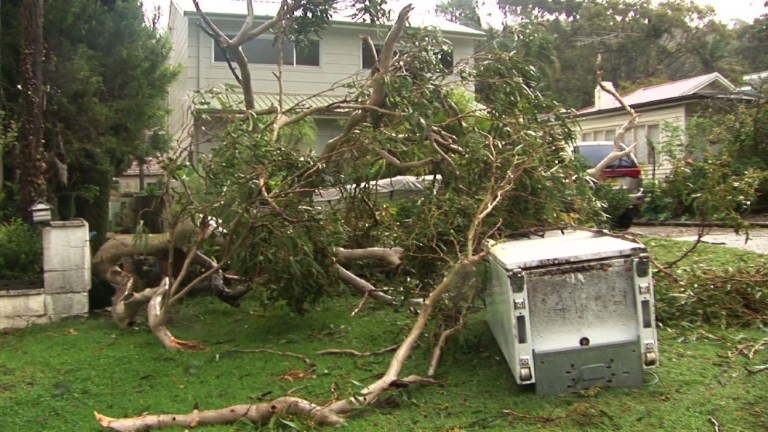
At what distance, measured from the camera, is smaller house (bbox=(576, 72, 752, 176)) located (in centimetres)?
1894

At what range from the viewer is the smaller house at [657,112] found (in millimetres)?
18938

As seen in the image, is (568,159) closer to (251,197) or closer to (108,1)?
(251,197)

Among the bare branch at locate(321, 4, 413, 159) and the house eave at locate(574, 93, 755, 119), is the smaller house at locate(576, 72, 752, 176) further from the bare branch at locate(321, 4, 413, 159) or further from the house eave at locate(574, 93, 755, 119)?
the bare branch at locate(321, 4, 413, 159)

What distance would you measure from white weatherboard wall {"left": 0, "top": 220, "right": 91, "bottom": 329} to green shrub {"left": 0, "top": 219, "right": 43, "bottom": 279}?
39 cm

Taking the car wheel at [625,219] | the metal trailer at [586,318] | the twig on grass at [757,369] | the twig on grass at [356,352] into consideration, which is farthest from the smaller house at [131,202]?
the twig on grass at [757,369]

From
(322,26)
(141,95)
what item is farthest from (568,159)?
(141,95)

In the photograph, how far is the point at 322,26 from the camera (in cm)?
895

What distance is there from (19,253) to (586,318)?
6.02 m

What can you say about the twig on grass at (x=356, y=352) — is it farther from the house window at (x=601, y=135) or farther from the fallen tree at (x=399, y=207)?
the house window at (x=601, y=135)

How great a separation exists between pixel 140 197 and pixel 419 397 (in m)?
12.7

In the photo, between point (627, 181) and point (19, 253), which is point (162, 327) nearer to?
point (19, 253)

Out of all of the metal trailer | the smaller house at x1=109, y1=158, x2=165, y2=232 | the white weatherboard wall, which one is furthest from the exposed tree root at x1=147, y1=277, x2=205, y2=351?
the smaller house at x1=109, y1=158, x2=165, y2=232

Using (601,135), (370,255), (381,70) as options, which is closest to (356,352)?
(370,255)

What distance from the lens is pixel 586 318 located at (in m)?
4.67
